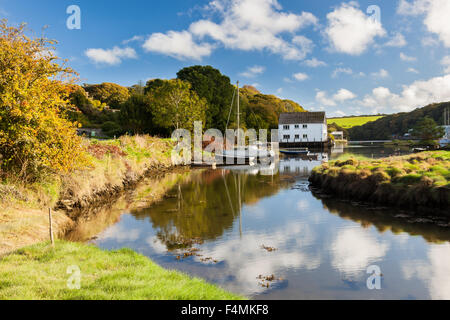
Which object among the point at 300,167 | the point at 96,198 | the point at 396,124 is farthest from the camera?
the point at 396,124

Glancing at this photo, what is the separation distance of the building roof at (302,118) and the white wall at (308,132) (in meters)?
1.32

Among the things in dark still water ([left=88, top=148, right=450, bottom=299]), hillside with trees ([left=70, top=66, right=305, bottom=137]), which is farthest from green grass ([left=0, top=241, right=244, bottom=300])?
hillside with trees ([left=70, top=66, right=305, bottom=137])

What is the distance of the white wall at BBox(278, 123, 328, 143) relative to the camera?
3548 inches

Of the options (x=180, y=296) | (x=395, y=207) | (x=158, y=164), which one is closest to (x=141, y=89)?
(x=158, y=164)

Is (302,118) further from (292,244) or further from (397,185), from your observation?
(292,244)

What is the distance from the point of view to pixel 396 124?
149 metres

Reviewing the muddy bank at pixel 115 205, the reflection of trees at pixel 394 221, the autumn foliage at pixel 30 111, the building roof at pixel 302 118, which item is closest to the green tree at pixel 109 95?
the building roof at pixel 302 118

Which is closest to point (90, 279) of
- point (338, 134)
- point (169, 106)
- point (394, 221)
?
point (394, 221)

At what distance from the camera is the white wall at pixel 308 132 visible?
9012cm

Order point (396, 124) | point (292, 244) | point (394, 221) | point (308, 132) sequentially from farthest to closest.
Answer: point (396, 124), point (308, 132), point (394, 221), point (292, 244)

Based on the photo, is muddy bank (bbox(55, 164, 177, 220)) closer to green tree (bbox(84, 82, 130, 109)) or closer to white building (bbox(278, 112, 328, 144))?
green tree (bbox(84, 82, 130, 109))

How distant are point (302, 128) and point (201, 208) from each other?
7865 centimetres
